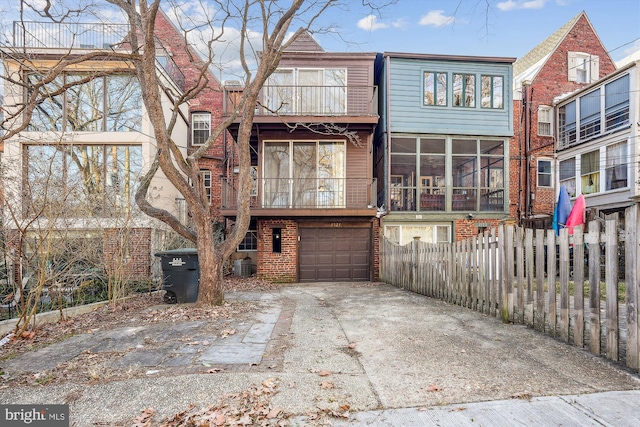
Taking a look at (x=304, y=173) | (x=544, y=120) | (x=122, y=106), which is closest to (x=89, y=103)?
(x=122, y=106)

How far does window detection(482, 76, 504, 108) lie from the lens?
42.7 ft

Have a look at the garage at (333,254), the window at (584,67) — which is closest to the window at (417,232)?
the garage at (333,254)

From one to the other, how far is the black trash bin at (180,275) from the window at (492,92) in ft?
39.6

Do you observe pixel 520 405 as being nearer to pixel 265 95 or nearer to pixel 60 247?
pixel 60 247

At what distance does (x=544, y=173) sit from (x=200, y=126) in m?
16.4

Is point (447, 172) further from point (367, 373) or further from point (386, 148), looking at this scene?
point (367, 373)

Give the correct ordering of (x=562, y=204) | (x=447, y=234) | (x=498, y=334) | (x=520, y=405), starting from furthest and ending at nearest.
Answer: (x=447, y=234) → (x=562, y=204) → (x=498, y=334) → (x=520, y=405)

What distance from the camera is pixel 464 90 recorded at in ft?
42.7

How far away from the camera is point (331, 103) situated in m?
11.9

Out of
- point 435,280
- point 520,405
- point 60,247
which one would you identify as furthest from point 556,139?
point 60,247

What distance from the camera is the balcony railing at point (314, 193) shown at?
1136 cm

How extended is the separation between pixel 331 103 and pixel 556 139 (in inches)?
453

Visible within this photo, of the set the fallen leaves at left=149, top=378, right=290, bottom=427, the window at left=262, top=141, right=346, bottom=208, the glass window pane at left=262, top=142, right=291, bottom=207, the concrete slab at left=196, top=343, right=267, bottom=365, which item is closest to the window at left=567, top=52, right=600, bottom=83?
the window at left=262, top=141, right=346, bottom=208

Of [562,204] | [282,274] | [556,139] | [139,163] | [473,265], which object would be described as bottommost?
→ [282,274]
